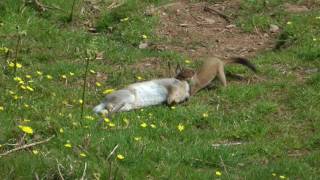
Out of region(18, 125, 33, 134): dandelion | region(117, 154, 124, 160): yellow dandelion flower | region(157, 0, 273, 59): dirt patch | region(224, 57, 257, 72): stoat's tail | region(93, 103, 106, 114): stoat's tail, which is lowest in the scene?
region(157, 0, 273, 59): dirt patch

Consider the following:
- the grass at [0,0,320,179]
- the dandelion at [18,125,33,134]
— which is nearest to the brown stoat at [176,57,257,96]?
the grass at [0,0,320,179]

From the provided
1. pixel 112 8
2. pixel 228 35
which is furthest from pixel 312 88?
pixel 112 8

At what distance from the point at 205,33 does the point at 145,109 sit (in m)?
3.26

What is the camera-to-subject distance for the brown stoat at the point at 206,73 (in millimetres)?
9484

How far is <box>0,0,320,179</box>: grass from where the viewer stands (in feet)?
22.9

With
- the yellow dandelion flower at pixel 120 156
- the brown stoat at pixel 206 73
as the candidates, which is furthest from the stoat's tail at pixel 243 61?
the yellow dandelion flower at pixel 120 156

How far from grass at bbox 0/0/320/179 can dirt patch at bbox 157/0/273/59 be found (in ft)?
0.82

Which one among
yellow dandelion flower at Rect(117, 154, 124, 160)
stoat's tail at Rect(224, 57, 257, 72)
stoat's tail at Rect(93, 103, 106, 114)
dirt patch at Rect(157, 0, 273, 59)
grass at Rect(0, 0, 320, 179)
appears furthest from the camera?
dirt patch at Rect(157, 0, 273, 59)

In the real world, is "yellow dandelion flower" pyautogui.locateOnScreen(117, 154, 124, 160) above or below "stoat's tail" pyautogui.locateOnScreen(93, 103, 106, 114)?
above

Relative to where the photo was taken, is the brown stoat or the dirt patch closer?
the brown stoat

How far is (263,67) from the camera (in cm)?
1032

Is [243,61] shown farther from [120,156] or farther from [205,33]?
[120,156]

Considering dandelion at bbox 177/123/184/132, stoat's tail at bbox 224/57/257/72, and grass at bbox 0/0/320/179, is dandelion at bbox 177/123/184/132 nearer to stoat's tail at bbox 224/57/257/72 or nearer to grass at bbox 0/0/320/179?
grass at bbox 0/0/320/179

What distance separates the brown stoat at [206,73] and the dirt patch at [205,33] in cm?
92
